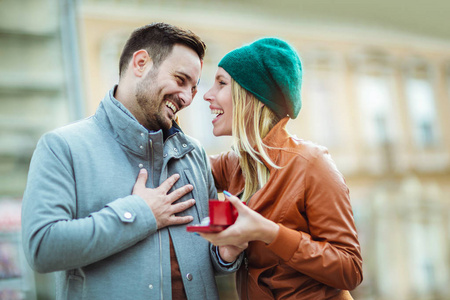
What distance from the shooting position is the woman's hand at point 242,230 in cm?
183

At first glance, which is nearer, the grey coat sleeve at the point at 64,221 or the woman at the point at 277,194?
the grey coat sleeve at the point at 64,221

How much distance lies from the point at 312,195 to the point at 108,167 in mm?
786

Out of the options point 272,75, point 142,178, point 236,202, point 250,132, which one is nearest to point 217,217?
point 236,202

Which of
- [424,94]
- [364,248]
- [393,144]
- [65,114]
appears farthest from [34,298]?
[424,94]

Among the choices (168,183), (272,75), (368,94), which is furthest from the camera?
(368,94)

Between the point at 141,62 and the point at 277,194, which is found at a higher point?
the point at 141,62

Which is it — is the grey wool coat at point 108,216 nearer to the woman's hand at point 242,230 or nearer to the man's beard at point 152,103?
the man's beard at point 152,103

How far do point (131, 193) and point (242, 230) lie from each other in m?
0.49

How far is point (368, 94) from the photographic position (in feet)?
51.5

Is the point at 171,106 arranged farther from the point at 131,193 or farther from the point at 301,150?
the point at 301,150

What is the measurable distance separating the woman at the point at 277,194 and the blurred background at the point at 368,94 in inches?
335

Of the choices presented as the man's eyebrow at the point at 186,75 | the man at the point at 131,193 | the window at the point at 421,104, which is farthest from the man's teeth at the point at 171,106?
the window at the point at 421,104

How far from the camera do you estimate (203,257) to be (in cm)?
218

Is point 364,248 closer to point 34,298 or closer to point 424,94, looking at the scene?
point 424,94
